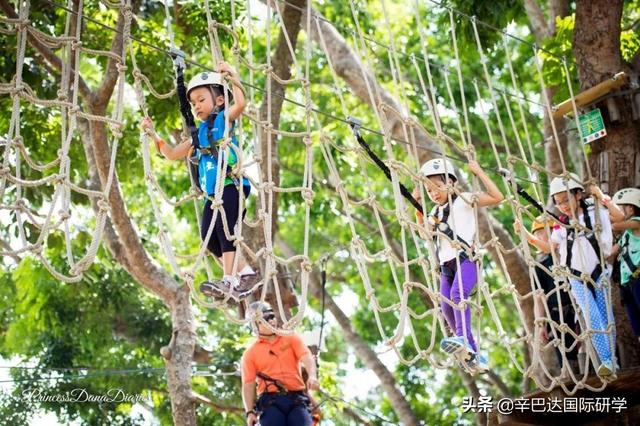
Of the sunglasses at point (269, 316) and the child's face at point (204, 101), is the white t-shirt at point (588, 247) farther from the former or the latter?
the child's face at point (204, 101)

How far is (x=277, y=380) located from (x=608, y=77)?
3.07 m

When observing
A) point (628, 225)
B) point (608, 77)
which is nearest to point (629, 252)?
point (628, 225)

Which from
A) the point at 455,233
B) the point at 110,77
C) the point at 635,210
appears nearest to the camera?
the point at 455,233

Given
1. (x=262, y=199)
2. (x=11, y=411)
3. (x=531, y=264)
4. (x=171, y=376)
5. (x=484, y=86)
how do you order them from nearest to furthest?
(x=262, y=199) → (x=531, y=264) → (x=171, y=376) → (x=11, y=411) → (x=484, y=86)

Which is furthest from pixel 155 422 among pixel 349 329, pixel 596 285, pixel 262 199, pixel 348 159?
pixel 262 199

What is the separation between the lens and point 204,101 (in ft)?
15.3

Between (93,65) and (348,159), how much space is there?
7.86ft

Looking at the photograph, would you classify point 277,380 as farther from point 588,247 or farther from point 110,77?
point 110,77

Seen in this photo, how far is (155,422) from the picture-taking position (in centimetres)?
973

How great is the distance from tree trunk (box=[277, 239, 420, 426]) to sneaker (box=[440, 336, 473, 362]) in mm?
4668

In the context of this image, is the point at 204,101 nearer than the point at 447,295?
Yes

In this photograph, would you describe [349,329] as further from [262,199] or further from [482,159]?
[262,199]

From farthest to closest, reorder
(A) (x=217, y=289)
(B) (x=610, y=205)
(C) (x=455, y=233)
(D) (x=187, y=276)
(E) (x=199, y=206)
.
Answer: (E) (x=199, y=206) < (B) (x=610, y=205) < (C) (x=455, y=233) < (A) (x=217, y=289) < (D) (x=187, y=276)

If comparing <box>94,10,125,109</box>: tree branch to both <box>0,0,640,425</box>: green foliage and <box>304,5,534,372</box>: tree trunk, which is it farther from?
<box>304,5,534,372</box>: tree trunk
